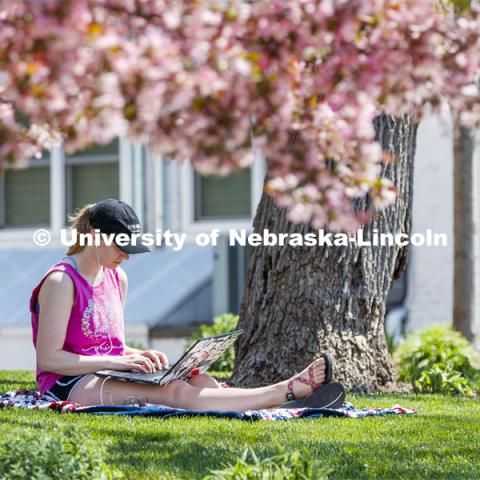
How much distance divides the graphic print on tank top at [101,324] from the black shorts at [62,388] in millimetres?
192

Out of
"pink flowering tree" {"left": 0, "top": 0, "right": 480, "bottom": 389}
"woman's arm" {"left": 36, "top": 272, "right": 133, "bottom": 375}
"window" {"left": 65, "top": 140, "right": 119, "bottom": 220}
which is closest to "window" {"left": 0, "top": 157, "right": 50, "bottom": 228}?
"window" {"left": 65, "top": 140, "right": 119, "bottom": 220}

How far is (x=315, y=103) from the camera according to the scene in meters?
2.71

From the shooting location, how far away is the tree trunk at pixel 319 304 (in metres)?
7.62

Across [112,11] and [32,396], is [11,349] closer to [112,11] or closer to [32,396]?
[32,396]

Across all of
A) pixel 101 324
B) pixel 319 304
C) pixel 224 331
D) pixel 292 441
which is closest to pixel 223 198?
pixel 224 331

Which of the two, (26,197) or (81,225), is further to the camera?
(26,197)

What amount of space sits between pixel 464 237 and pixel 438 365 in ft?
10.4

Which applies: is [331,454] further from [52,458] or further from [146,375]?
[52,458]

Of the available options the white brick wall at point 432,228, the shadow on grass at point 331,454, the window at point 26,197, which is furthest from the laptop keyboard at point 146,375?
the window at point 26,197

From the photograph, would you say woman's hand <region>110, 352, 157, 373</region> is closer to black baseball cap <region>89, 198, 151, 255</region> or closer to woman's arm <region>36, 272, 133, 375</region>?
woman's arm <region>36, 272, 133, 375</region>

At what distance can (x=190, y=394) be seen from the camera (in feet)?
19.7

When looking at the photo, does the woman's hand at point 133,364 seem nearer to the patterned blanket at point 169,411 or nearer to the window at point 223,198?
the patterned blanket at point 169,411

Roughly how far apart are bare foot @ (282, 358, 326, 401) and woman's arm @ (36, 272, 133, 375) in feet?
3.11

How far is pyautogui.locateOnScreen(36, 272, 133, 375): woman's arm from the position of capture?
5770mm
